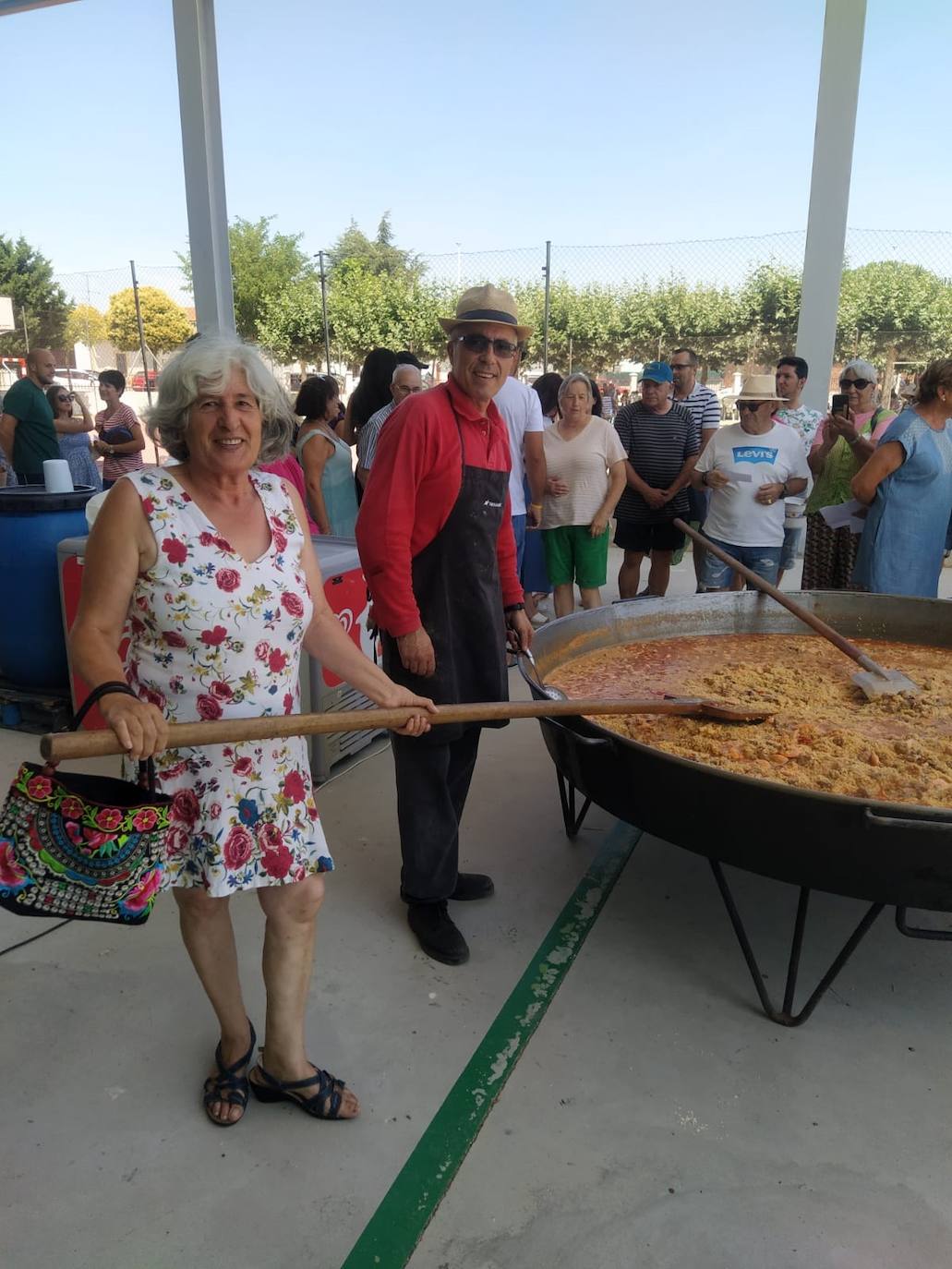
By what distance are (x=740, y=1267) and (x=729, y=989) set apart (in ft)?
2.85

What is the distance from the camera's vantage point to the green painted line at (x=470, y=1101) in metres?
1.74

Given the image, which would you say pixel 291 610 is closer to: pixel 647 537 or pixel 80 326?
pixel 647 537

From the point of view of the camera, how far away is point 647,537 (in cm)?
621

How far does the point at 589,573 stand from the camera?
5586 millimetres

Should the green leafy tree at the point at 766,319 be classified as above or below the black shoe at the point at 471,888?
above

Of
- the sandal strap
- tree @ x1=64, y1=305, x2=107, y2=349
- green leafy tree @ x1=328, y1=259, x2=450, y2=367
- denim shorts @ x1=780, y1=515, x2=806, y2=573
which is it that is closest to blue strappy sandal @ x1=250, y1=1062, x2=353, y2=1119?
the sandal strap

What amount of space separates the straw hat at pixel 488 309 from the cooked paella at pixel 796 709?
1226mm

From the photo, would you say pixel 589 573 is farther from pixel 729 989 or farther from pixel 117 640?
pixel 117 640

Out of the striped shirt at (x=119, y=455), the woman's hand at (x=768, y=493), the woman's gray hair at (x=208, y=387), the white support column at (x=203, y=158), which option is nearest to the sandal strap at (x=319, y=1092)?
the woman's gray hair at (x=208, y=387)

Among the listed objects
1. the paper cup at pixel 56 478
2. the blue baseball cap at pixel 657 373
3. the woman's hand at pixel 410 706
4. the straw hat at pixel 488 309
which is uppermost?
the straw hat at pixel 488 309

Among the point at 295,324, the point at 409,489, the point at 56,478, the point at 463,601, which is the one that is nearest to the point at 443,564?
the point at 463,601

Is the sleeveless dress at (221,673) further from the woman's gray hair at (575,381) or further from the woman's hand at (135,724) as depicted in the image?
the woman's gray hair at (575,381)

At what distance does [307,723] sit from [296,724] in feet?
0.06

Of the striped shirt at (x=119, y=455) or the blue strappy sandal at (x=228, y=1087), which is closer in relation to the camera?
the blue strappy sandal at (x=228, y=1087)
